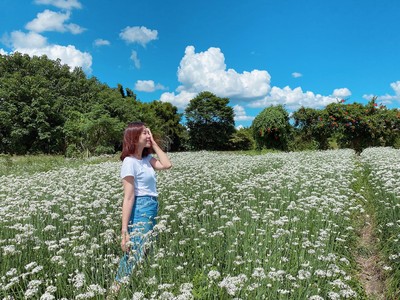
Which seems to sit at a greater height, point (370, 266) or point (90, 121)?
point (90, 121)

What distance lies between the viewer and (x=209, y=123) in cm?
5503

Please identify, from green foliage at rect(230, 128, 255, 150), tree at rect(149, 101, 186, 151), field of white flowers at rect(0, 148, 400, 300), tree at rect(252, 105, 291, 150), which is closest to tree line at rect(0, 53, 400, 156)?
tree at rect(252, 105, 291, 150)

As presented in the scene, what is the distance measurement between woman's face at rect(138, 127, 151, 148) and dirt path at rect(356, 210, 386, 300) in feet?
11.7

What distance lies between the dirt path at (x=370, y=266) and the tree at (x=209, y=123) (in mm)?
47394

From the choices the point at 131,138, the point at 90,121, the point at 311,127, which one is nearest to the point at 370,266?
the point at 131,138

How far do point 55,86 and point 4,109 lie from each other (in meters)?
8.73

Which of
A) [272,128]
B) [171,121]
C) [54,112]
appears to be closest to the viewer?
[272,128]

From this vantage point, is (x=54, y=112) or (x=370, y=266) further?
(x=54, y=112)

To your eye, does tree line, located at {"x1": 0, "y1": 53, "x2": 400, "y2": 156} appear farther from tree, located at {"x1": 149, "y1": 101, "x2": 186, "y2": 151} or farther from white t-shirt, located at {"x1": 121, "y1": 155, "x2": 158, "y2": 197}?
white t-shirt, located at {"x1": 121, "y1": 155, "x2": 158, "y2": 197}

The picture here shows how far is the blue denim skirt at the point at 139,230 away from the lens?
3568 millimetres

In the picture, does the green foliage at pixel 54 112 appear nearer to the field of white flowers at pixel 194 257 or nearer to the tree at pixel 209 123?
the tree at pixel 209 123

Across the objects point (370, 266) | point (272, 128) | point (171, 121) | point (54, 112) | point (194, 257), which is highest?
point (171, 121)

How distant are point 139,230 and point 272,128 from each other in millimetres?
28597

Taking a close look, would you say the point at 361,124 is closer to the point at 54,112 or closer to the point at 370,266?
the point at 370,266
